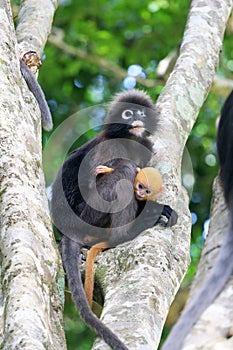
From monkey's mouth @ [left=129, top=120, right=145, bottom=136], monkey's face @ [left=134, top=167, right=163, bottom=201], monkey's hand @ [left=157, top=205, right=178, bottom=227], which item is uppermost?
monkey's mouth @ [left=129, top=120, right=145, bottom=136]

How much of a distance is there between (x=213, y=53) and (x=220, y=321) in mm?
3041

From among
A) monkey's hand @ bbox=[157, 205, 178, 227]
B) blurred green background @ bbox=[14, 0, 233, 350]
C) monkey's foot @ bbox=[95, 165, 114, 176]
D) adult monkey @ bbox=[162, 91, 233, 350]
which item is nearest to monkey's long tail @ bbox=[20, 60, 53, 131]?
monkey's foot @ bbox=[95, 165, 114, 176]

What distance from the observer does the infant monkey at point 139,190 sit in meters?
3.93

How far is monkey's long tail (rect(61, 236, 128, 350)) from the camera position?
2969 mm

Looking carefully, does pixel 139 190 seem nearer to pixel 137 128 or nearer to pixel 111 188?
pixel 111 188

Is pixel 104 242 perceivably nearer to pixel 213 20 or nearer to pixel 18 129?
pixel 18 129

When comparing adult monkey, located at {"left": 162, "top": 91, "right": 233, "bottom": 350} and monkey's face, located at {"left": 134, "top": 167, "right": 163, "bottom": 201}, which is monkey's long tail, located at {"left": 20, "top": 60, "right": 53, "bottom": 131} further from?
adult monkey, located at {"left": 162, "top": 91, "right": 233, "bottom": 350}

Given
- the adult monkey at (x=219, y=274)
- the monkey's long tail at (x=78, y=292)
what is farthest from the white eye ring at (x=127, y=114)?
the adult monkey at (x=219, y=274)

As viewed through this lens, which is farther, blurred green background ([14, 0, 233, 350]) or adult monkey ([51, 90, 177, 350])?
blurred green background ([14, 0, 233, 350])

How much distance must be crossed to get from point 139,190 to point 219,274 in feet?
6.58

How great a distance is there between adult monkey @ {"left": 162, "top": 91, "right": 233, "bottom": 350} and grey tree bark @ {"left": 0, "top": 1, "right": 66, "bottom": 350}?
0.43 meters

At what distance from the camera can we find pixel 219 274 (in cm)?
273

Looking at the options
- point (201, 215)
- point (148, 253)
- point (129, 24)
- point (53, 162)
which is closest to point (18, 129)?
point (148, 253)

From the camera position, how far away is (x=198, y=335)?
2.14 m
